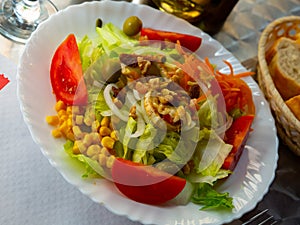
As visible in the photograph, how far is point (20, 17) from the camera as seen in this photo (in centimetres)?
113

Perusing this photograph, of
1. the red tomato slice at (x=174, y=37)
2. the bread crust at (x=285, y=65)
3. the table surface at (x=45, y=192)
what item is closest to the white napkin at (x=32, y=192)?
the table surface at (x=45, y=192)

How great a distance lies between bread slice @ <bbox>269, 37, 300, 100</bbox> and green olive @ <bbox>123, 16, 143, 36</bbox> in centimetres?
34

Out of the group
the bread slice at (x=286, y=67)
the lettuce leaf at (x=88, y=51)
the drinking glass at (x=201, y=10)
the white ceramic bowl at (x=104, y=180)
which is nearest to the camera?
the white ceramic bowl at (x=104, y=180)

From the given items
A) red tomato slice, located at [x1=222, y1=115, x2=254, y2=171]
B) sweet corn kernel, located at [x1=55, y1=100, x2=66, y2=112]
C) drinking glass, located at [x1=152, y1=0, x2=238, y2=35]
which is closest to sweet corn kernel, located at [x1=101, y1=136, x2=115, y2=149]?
sweet corn kernel, located at [x1=55, y1=100, x2=66, y2=112]

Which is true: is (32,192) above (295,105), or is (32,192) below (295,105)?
below

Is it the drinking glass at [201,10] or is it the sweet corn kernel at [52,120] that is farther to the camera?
the drinking glass at [201,10]

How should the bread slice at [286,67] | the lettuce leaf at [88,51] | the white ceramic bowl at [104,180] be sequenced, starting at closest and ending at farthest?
1. the white ceramic bowl at [104,180]
2. the lettuce leaf at [88,51]
3. the bread slice at [286,67]

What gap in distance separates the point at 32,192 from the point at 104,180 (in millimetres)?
150

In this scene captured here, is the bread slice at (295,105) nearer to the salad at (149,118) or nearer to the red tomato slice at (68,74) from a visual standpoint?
the salad at (149,118)

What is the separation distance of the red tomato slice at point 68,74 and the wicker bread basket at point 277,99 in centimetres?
42

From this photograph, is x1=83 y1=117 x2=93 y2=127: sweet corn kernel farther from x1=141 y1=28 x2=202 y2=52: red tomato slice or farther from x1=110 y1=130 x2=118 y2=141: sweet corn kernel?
x1=141 y1=28 x2=202 y2=52: red tomato slice

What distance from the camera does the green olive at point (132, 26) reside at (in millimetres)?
1049

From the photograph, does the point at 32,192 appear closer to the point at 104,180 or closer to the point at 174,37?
the point at 104,180

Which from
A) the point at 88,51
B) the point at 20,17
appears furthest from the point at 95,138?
the point at 20,17
